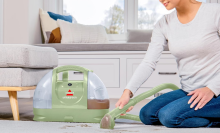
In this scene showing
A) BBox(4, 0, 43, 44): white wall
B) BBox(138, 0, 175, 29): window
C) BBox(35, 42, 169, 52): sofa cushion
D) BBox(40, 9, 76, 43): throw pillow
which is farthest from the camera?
BBox(138, 0, 175, 29): window

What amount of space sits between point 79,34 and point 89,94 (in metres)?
1.81

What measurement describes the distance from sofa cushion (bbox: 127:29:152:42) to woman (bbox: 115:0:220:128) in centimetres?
210

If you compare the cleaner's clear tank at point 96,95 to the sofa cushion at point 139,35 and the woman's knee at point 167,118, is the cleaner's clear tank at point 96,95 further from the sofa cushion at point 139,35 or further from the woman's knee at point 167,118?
the sofa cushion at point 139,35

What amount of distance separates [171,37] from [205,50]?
171 millimetres

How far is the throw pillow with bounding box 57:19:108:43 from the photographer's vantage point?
3.29 metres

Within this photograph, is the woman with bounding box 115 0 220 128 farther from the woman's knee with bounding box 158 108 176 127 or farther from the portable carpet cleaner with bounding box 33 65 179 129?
the portable carpet cleaner with bounding box 33 65 179 129

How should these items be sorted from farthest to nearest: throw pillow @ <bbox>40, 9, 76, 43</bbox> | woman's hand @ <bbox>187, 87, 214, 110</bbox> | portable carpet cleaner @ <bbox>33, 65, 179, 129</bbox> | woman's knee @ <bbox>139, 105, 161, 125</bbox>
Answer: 1. throw pillow @ <bbox>40, 9, 76, 43</bbox>
2. portable carpet cleaner @ <bbox>33, 65, 179, 129</bbox>
3. woman's knee @ <bbox>139, 105, 161, 125</bbox>
4. woman's hand @ <bbox>187, 87, 214, 110</bbox>

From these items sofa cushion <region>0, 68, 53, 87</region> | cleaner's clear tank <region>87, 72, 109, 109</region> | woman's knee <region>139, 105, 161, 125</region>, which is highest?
sofa cushion <region>0, 68, 53, 87</region>

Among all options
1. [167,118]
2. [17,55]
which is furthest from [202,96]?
[17,55]

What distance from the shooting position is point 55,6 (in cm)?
380

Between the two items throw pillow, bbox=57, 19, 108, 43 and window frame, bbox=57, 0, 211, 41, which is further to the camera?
window frame, bbox=57, 0, 211, 41

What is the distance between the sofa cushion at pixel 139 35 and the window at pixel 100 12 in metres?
0.24

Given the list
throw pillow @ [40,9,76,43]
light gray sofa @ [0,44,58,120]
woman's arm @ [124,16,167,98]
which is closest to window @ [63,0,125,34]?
throw pillow @ [40,9,76,43]

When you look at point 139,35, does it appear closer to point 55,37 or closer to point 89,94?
Answer: point 55,37
